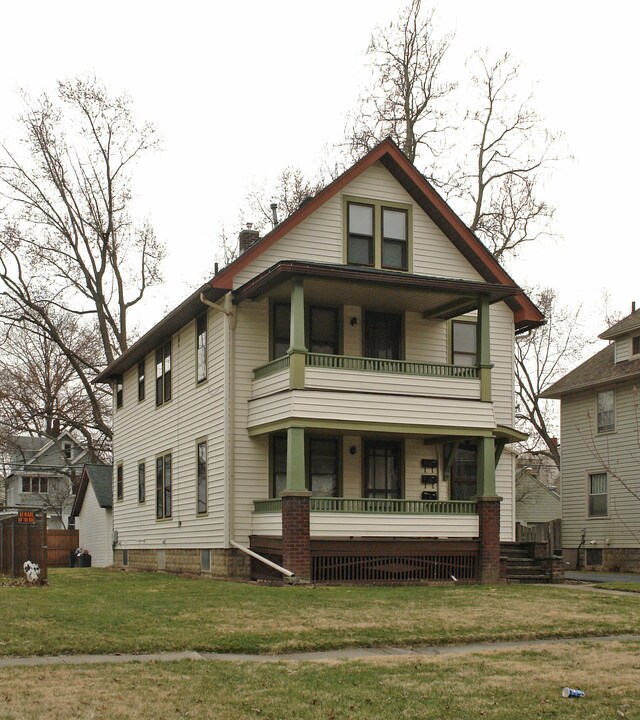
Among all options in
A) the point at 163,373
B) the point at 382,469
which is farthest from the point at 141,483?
the point at 382,469

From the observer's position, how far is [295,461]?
21.9 metres

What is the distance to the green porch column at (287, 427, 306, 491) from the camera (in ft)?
71.7

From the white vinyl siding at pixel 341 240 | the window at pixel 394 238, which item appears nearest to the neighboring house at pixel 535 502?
the white vinyl siding at pixel 341 240

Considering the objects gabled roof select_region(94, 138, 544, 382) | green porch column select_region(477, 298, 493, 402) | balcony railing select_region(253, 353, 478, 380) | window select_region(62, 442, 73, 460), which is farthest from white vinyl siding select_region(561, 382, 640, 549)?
window select_region(62, 442, 73, 460)

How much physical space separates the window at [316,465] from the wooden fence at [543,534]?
220 inches

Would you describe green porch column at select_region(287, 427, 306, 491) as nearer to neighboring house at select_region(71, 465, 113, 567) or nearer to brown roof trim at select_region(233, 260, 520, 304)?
brown roof trim at select_region(233, 260, 520, 304)

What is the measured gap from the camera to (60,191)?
42.2 m

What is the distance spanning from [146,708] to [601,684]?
444cm

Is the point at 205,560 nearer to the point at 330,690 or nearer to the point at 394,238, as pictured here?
the point at 394,238

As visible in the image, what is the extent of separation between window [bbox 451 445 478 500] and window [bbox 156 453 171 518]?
7970 mm

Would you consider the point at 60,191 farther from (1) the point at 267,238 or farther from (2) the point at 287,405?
(2) the point at 287,405

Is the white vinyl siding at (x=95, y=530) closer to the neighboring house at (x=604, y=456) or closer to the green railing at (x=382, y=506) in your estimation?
the green railing at (x=382, y=506)

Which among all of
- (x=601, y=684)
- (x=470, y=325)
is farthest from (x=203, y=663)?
(x=470, y=325)

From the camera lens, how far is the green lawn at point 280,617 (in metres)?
12.2
